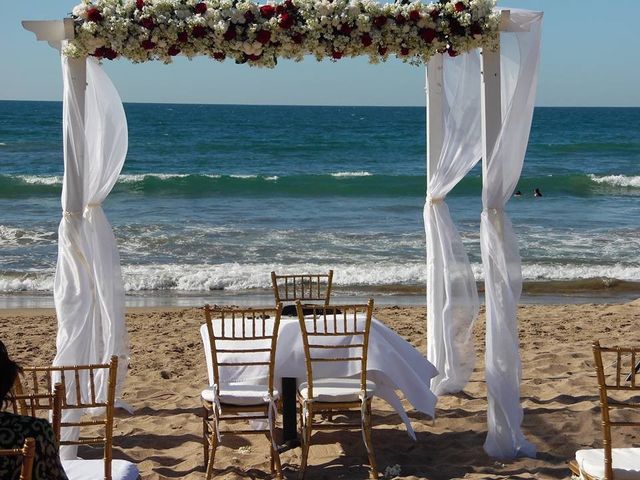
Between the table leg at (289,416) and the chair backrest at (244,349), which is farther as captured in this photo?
the table leg at (289,416)

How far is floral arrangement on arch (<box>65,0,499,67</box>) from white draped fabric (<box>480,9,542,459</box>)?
Result: 0.25 meters

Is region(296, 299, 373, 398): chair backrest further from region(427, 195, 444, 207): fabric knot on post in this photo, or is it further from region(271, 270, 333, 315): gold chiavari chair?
region(427, 195, 444, 207): fabric knot on post

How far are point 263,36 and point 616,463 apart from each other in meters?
3.23

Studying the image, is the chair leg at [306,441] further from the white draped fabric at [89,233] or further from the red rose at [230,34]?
the red rose at [230,34]

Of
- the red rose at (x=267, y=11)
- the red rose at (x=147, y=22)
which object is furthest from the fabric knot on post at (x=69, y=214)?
the red rose at (x=267, y=11)

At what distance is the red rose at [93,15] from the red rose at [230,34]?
2.51 feet

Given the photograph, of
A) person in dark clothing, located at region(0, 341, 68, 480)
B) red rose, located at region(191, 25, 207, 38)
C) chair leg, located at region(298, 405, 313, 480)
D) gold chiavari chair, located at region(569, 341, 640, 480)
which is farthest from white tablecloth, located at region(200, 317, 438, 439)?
person in dark clothing, located at region(0, 341, 68, 480)

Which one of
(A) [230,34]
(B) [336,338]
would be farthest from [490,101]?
(B) [336,338]

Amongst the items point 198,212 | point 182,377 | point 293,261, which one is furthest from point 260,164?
point 182,377

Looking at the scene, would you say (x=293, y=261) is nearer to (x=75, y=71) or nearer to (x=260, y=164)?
(x=75, y=71)

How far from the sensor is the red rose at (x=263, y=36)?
20.2ft

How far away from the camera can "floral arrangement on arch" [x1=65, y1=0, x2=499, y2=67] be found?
613 cm

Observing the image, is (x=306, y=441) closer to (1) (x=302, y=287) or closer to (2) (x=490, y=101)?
(1) (x=302, y=287)

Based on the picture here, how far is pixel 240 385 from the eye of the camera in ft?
20.2
